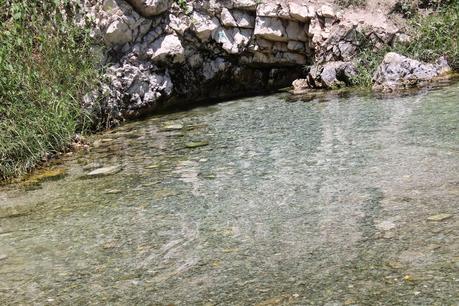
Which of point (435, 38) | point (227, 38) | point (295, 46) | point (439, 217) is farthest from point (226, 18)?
point (439, 217)

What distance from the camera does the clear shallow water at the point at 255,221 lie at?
274cm

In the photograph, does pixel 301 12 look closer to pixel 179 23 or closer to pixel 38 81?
pixel 179 23

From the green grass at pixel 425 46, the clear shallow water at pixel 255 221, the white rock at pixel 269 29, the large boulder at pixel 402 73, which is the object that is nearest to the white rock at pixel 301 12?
the white rock at pixel 269 29

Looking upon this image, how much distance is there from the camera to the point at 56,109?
6500 millimetres

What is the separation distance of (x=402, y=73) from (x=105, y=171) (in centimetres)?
514

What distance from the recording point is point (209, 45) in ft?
30.5

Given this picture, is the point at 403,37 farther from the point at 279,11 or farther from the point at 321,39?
the point at 279,11

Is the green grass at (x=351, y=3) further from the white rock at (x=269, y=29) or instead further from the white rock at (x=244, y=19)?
the white rock at (x=244, y=19)

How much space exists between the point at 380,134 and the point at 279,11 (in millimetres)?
4465

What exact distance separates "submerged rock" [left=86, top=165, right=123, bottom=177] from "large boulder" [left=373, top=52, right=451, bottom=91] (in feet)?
15.1

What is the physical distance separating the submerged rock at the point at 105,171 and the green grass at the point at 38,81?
824mm

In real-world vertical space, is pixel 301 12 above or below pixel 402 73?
above

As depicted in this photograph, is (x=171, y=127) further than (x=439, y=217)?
Yes

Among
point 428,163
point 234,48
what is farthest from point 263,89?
point 428,163
